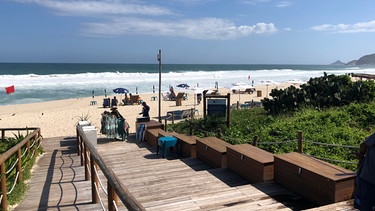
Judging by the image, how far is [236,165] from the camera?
6238 millimetres

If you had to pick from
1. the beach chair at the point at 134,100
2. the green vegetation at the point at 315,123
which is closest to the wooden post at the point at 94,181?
the green vegetation at the point at 315,123

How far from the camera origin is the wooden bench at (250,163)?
552 centimetres

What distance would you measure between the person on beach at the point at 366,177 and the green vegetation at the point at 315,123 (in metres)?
2.44

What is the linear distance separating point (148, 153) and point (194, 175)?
2.62m

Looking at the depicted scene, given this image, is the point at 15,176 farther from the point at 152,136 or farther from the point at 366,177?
the point at 366,177

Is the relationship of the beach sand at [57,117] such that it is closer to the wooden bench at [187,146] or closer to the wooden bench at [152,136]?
the wooden bench at [152,136]

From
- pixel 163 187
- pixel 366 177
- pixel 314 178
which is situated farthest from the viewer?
pixel 163 187

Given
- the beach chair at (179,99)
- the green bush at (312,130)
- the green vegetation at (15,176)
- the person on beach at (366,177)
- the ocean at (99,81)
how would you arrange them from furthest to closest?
the ocean at (99,81) → the beach chair at (179,99) → the green bush at (312,130) → the green vegetation at (15,176) → the person on beach at (366,177)

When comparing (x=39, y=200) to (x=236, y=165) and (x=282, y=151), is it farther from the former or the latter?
(x=282, y=151)

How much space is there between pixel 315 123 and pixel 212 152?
4395 mm

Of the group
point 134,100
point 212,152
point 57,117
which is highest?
point 212,152

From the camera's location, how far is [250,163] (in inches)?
228

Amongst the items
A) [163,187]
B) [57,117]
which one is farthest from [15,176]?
[57,117]

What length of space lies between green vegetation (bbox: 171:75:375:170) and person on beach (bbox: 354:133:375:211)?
244 cm
